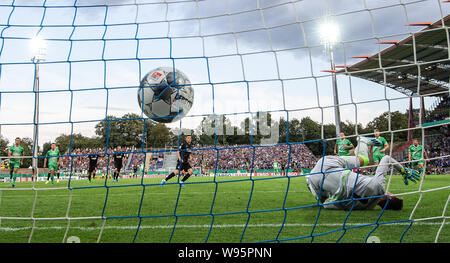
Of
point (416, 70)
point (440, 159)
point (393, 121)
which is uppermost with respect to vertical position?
point (416, 70)

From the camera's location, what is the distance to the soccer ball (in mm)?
4484

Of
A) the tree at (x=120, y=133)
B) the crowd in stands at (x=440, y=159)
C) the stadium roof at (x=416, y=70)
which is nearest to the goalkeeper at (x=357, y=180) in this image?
the stadium roof at (x=416, y=70)

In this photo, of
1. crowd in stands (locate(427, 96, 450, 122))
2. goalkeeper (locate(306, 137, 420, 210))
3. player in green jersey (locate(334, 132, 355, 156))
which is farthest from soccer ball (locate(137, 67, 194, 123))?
crowd in stands (locate(427, 96, 450, 122))

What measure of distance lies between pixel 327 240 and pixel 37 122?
9.94ft

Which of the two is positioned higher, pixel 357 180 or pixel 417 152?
pixel 417 152

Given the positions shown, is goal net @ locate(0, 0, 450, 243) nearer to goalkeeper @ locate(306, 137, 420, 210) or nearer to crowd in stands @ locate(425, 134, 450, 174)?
goalkeeper @ locate(306, 137, 420, 210)

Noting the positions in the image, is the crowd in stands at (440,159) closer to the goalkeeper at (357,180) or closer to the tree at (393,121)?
the tree at (393,121)

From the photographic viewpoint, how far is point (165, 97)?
15.1 feet

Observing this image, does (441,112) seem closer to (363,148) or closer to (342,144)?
(342,144)

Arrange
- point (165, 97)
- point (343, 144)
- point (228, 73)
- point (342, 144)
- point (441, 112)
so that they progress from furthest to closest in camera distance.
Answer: point (441, 112) → point (342, 144) → point (343, 144) → point (165, 97) → point (228, 73)

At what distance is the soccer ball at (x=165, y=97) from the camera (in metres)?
4.48

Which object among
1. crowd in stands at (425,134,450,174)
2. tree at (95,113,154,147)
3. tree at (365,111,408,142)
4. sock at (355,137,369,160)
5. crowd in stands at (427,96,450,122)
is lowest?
crowd in stands at (425,134,450,174)

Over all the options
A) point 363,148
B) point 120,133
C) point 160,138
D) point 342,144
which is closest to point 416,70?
point 363,148
